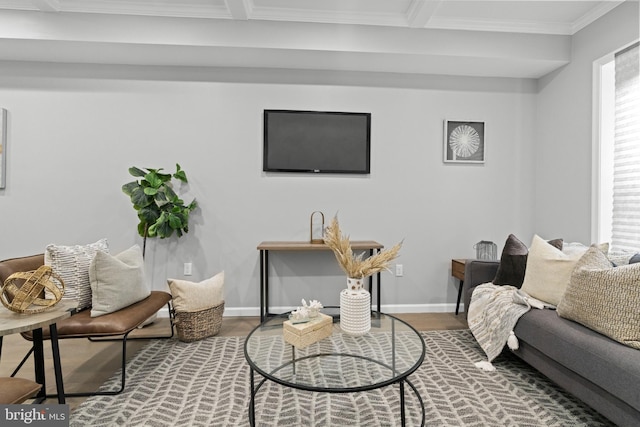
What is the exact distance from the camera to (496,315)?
2205 millimetres

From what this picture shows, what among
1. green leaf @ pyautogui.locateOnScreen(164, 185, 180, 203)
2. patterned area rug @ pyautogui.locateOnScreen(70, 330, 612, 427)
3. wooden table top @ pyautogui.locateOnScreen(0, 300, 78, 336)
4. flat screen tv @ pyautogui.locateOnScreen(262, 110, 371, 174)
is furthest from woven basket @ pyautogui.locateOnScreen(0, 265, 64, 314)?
flat screen tv @ pyautogui.locateOnScreen(262, 110, 371, 174)

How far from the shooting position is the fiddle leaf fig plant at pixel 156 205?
9.38 ft

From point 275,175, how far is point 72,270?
1.80m

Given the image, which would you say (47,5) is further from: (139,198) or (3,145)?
(139,198)

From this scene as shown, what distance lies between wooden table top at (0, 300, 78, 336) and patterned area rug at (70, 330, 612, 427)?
0.58 meters

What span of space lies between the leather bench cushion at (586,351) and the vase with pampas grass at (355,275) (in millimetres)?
999

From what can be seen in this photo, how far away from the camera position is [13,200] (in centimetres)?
312

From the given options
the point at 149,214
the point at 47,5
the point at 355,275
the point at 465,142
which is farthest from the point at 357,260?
the point at 47,5

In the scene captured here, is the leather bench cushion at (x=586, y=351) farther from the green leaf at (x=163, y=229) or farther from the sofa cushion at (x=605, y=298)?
the green leaf at (x=163, y=229)

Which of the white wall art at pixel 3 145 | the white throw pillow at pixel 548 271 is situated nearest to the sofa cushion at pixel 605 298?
the white throw pillow at pixel 548 271

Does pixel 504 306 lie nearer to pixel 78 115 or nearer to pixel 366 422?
pixel 366 422

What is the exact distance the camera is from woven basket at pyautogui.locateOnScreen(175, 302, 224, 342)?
2.60 meters

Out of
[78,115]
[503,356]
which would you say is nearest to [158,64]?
[78,115]

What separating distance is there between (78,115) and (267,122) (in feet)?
5.89
